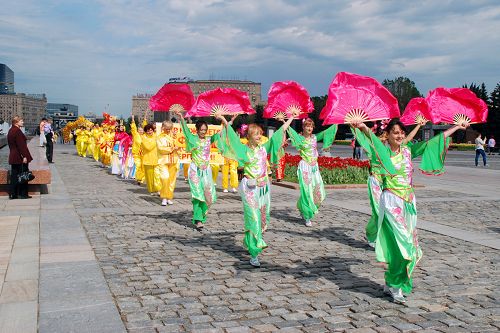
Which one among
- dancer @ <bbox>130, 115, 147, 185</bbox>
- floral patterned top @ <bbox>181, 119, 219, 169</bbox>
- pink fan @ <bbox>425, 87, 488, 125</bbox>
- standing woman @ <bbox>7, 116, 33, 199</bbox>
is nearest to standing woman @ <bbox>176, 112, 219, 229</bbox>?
floral patterned top @ <bbox>181, 119, 219, 169</bbox>

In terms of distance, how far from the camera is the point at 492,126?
57.4 meters

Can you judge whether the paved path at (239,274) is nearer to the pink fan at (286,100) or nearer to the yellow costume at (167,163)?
the yellow costume at (167,163)

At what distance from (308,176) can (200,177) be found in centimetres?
208

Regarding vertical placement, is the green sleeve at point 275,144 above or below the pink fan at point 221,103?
below

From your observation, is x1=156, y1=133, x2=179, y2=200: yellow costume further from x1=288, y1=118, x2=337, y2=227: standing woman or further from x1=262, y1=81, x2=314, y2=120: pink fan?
x1=262, y1=81, x2=314, y2=120: pink fan

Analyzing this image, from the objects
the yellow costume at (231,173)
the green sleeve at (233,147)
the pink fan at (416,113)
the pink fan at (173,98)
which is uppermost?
the pink fan at (173,98)

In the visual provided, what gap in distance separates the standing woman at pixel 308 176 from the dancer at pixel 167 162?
351 cm

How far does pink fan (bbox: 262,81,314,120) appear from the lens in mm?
8320

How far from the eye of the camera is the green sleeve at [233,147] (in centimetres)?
694

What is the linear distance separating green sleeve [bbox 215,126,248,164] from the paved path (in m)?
1.38

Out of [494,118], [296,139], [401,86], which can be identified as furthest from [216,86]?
[296,139]

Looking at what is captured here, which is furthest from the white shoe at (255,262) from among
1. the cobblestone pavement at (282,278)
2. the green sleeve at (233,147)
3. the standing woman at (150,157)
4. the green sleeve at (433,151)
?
the standing woman at (150,157)

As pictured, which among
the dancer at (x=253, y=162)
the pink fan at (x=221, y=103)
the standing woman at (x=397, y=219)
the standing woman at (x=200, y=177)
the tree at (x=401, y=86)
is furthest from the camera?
the tree at (x=401, y=86)

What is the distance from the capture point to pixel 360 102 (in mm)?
5062
